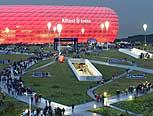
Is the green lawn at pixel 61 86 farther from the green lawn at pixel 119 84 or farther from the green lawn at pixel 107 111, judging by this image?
the green lawn at pixel 107 111

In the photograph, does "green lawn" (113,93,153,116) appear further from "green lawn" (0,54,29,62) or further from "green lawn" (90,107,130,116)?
"green lawn" (0,54,29,62)

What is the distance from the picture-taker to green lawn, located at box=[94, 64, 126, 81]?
3328 inches

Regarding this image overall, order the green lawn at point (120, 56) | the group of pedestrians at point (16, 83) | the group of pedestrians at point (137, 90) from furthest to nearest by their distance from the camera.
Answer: the green lawn at point (120, 56), the group of pedestrians at point (137, 90), the group of pedestrians at point (16, 83)

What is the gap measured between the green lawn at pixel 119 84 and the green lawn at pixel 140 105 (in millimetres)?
6027

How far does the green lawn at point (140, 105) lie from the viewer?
54.9 m

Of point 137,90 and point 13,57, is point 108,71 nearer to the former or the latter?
point 137,90

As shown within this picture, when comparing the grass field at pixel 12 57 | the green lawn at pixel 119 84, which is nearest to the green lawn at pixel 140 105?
the green lawn at pixel 119 84

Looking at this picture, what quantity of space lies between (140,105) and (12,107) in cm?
1310

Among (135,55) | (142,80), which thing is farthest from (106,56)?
(142,80)

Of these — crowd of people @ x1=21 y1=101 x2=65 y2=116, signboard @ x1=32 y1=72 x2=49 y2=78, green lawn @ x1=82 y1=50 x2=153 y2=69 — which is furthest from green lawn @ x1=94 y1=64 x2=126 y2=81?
crowd of people @ x1=21 y1=101 x2=65 y2=116

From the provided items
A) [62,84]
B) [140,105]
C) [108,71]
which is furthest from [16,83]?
[108,71]

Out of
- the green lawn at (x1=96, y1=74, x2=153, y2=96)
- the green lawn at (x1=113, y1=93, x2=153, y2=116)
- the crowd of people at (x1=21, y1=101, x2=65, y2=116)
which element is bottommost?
the green lawn at (x1=96, y1=74, x2=153, y2=96)

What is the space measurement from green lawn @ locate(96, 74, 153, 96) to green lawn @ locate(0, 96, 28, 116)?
1130cm

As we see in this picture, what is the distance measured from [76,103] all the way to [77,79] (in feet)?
59.1
